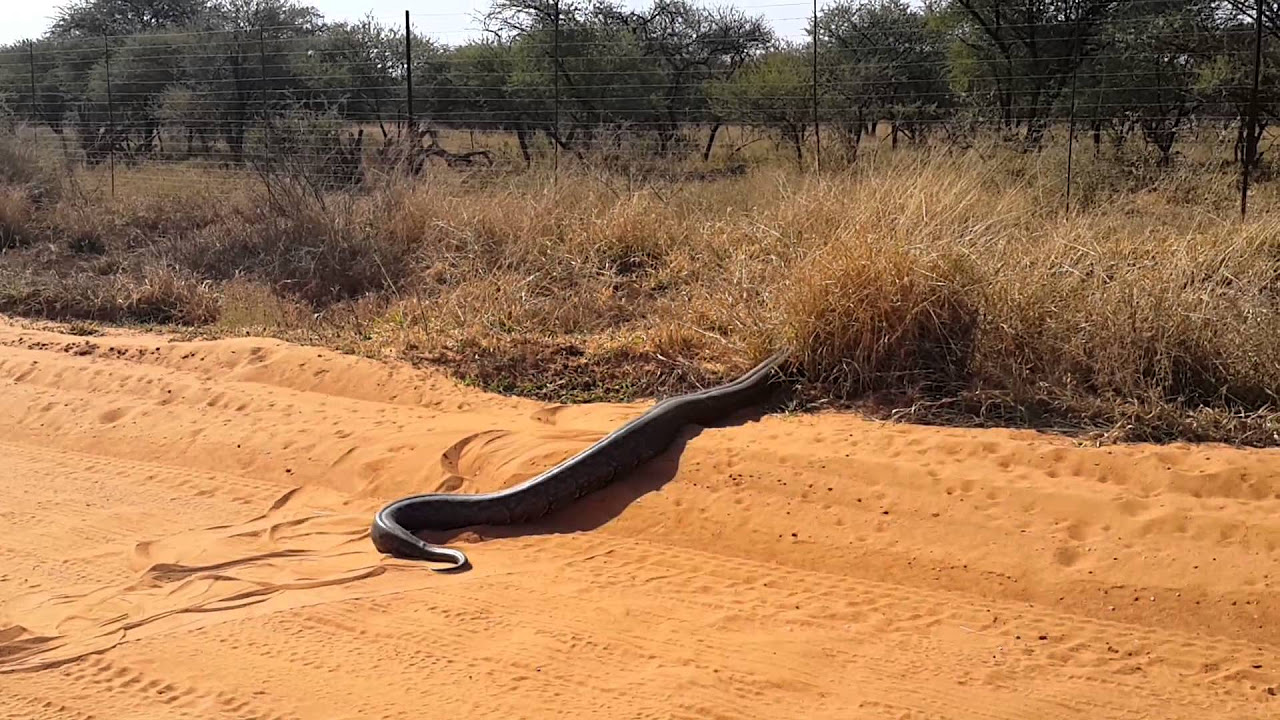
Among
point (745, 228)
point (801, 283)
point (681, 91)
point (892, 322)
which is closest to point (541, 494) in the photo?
point (801, 283)

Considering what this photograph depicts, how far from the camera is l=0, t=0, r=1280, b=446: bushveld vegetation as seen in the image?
20.7 ft

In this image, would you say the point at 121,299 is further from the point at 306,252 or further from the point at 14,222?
the point at 14,222

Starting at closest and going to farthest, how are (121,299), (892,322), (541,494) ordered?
1. (541,494)
2. (892,322)
3. (121,299)

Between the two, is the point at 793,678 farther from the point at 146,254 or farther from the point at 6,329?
the point at 146,254

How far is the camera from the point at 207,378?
25.7ft

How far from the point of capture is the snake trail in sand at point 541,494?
202 inches

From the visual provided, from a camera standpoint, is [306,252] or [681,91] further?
[681,91]

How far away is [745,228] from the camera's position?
372 inches

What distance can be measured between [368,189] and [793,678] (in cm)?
992

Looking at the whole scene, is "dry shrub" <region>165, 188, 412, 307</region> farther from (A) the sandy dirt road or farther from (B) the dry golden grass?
(A) the sandy dirt road

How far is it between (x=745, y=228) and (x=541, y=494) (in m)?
4.54

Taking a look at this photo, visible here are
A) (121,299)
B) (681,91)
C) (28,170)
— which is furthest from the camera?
(681,91)

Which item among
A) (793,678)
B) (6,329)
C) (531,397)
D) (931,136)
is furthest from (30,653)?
(931,136)

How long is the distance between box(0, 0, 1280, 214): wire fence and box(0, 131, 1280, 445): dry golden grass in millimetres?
1298
